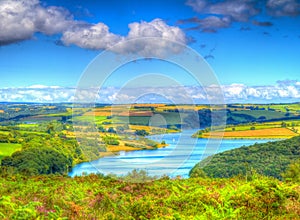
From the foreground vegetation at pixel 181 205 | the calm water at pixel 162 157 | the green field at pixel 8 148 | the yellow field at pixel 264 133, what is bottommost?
the green field at pixel 8 148

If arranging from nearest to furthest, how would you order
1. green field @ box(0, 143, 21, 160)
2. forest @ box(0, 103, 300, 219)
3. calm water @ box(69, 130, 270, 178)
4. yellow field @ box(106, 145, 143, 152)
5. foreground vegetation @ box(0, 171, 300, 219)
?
foreground vegetation @ box(0, 171, 300, 219) → forest @ box(0, 103, 300, 219) → calm water @ box(69, 130, 270, 178) → yellow field @ box(106, 145, 143, 152) → green field @ box(0, 143, 21, 160)

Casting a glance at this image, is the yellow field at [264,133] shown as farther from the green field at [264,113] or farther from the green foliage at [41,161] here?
the green foliage at [41,161]

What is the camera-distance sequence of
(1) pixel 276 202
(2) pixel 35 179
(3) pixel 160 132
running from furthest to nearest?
(2) pixel 35 179 → (3) pixel 160 132 → (1) pixel 276 202

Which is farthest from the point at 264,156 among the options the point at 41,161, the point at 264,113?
the point at 264,113

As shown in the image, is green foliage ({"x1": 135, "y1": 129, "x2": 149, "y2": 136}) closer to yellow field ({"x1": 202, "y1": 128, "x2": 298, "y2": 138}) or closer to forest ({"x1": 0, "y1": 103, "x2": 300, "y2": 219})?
forest ({"x1": 0, "y1": 103, "x2": 300, "y2": 219})

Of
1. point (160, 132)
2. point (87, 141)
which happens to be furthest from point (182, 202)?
point (87, 141)

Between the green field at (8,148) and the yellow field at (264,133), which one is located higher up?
the yellow field at (264,133)

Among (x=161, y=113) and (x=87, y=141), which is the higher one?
(x=161, y=113)

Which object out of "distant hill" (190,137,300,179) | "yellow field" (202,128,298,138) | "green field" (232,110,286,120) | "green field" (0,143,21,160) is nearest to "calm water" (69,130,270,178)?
"distant hill" (190,137,300,179)

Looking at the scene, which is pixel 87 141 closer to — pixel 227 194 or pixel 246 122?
pixel 227 194

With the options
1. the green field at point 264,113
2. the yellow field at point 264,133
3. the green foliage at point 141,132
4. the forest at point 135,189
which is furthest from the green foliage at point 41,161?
the green field at point 264,113

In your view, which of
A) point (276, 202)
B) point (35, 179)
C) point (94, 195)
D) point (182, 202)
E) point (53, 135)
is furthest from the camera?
point (53, 135)
